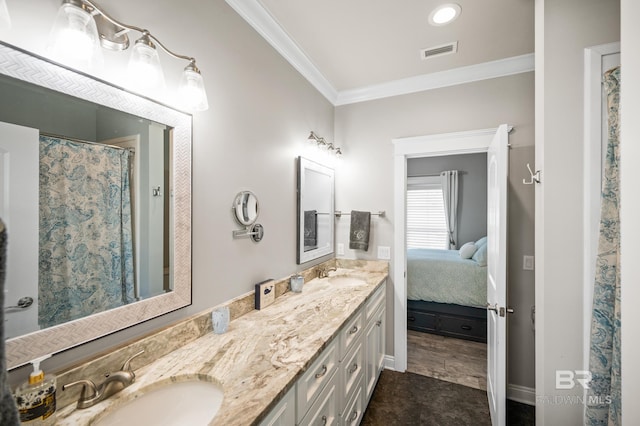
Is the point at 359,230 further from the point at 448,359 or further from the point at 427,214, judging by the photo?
the point at 427,214

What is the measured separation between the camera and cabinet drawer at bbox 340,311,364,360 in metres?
1.46

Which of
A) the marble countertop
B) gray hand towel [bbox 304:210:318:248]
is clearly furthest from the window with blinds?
the marble countertop

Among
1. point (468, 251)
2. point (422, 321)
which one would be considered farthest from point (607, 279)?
point (468, 251)

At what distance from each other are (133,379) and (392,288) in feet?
7.03

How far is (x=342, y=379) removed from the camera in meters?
1.47

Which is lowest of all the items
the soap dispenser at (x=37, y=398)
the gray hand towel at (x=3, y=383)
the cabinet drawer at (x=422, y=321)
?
the cabinet drawer at (x=422, y=321)

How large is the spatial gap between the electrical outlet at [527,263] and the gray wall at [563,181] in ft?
3.48

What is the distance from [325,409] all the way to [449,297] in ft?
7.81

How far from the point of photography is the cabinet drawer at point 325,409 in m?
1.12

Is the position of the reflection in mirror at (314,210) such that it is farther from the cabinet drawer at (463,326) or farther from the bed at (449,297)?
the cabinet drawer at (463,326)

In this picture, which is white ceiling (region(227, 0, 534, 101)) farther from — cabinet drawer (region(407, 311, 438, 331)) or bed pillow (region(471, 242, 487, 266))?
cabinet drawer (region(407, 311, 438, 331))

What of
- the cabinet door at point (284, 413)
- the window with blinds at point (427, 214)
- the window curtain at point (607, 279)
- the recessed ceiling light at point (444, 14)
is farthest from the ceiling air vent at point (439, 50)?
the window with blinds at point (427, 214)

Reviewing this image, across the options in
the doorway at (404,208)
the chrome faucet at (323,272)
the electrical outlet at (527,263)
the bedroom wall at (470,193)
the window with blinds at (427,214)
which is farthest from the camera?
the window with blinds at (427,214)

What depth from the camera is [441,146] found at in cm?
241
